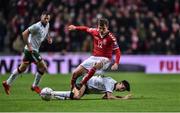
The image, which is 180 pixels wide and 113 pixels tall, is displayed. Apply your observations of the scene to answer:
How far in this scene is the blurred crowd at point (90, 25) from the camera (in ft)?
101

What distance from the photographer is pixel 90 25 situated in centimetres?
3062

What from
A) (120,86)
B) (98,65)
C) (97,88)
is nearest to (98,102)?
(97,88)

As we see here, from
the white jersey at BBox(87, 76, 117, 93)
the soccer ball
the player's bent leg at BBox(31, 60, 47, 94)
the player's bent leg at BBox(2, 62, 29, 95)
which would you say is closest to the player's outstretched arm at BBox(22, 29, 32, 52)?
the player's bent leg at BBox(31, 60, 47, 94)

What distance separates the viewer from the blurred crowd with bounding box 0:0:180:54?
30.7 m

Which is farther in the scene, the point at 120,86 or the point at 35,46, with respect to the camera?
the point at 35,46

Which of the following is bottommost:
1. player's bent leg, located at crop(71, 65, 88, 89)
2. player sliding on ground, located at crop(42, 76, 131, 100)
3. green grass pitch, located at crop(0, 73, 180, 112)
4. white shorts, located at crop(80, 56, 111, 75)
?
green grass pitch, located at crop(0, 73, 180, 112)

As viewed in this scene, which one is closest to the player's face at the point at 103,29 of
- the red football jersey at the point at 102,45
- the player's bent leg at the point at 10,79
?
the red football jersey at the point at 102,45

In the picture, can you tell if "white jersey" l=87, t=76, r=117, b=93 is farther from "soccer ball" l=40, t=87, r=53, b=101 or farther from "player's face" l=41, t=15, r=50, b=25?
"player's face" l=41, t=15, r=50, b=25

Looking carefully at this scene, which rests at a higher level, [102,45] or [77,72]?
[102,45]

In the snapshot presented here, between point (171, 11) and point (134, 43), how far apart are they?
370 cm

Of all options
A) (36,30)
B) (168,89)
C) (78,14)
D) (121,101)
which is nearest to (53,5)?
(78,14)

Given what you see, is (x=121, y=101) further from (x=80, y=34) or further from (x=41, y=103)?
(x=80, y=34)

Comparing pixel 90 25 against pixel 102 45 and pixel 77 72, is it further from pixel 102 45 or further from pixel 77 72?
pixel 102 45

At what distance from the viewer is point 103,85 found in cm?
1683
